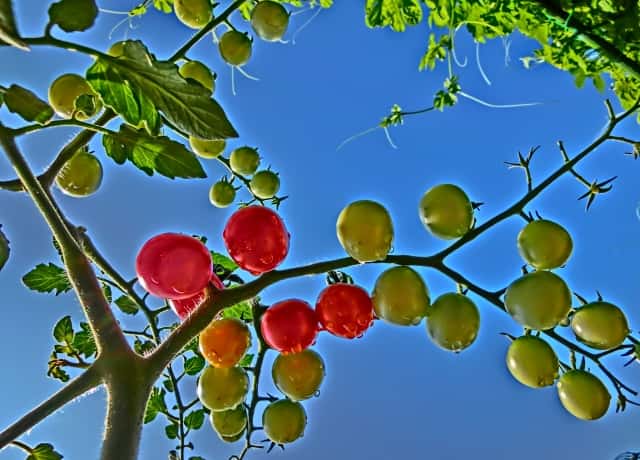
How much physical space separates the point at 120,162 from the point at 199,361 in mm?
388

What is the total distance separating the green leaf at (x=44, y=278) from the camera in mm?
759

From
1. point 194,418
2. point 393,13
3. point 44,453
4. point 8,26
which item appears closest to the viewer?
point 8,26

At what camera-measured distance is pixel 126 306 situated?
2.92 feet

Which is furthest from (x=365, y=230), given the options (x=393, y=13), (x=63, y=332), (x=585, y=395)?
(x=393, y=13)

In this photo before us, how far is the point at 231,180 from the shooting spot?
1.12 metres

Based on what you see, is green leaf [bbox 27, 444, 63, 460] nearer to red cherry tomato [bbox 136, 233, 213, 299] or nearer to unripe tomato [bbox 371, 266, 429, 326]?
red cherry tomato [bbox 136, 233, 213, 299]

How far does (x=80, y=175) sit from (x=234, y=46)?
386mm

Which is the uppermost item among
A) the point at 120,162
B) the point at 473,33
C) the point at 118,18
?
the point at 118,18

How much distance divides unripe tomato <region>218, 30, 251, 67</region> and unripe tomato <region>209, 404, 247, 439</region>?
0.57m

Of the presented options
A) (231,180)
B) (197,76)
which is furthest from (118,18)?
(197,76)

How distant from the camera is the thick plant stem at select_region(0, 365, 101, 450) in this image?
0.51 meters

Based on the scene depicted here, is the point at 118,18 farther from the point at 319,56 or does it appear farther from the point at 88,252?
the point at 88,252

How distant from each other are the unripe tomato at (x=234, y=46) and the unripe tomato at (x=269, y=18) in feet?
0.14

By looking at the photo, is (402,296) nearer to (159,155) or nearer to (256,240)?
(256,240)
